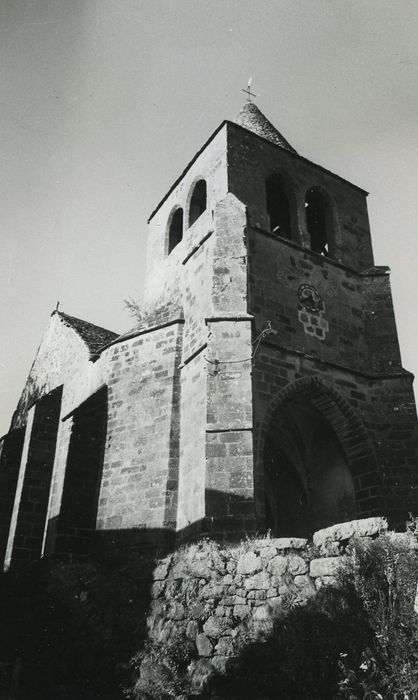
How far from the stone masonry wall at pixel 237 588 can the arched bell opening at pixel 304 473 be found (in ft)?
14.6

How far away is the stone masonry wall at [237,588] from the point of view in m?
6.76

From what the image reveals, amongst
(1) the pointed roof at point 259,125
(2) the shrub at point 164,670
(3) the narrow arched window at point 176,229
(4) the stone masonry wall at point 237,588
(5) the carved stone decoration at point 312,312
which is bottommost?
(2) the shrub at point 164,670

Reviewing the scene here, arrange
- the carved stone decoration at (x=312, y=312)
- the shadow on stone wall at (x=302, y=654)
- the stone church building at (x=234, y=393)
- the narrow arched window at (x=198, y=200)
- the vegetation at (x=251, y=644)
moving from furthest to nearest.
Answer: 1. the narrow arched window at (x=198, y=200)
2. the carved stone decoration at (x=312, y=312)
3. the stone church building at (x=234, y=393)
4. the shadow on stone wall at (x=302, y=654)
5. the vegetation at (x=251, y=644)

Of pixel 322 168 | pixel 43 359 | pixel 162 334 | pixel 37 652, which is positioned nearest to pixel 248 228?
pixel 162 334

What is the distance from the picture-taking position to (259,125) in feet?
52.9

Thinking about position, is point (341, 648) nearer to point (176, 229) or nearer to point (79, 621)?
point (79, 621)

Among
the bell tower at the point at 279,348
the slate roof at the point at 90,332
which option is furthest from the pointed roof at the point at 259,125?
the slate roof at the point at 90,332

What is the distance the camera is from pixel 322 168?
15.5 metres

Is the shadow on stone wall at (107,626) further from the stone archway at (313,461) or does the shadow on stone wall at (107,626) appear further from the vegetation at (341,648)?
the stone archway at (313,461)

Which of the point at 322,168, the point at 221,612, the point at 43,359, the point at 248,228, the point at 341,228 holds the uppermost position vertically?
the point at 322,168

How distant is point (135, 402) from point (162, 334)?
60.4 inches

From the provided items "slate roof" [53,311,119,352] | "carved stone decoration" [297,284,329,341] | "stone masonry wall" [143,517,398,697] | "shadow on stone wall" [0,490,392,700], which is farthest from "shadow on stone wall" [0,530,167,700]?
"slate roof" [53,311,119,352]

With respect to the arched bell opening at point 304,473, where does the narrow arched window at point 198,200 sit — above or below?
above

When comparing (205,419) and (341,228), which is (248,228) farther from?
(205,419)
